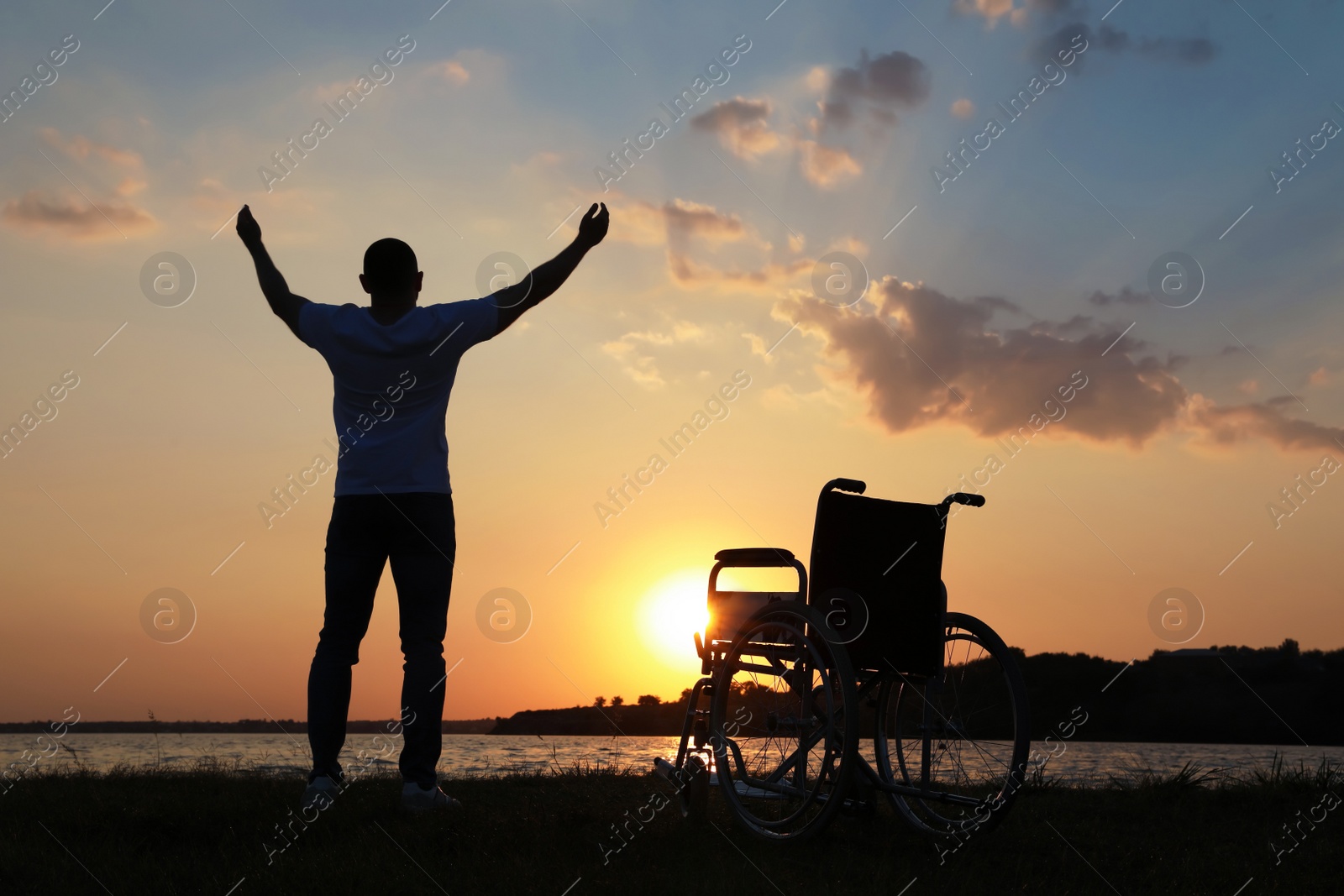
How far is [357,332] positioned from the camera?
3609mm

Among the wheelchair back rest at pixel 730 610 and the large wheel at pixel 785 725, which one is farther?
the wheelchair back rest at pixel 730 610

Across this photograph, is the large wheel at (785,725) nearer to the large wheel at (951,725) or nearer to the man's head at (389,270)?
the large wheel at (951,725)

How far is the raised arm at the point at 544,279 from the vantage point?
3570 millimetres

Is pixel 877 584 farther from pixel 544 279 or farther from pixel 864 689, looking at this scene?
pixel 544 279

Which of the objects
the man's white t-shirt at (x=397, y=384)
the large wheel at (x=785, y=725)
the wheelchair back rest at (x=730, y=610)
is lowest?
the large wheel at (x=785, y=725)

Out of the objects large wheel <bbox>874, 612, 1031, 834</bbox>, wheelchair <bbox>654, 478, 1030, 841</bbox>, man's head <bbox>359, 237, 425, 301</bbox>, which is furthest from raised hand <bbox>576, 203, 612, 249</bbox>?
large wheel <bbox>874, 612, 1031, 834</bbox>

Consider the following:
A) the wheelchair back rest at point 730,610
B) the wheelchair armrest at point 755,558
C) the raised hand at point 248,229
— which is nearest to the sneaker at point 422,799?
the wheelchair back rest at point 730,610

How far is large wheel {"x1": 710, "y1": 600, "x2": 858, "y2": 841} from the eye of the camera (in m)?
3.33

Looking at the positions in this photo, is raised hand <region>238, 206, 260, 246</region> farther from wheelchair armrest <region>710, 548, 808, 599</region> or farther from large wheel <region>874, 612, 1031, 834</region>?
large wheel <region>874, 612, 1031, 834</region>

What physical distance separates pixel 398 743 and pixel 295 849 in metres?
0.61

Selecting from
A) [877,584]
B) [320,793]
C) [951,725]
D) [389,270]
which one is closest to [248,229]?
[389,270]

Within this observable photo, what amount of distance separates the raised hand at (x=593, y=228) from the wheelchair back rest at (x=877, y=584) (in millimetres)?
1383

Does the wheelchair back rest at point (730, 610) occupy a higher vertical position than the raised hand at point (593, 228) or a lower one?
lower

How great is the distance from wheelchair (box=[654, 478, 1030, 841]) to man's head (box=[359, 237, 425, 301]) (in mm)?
1863
